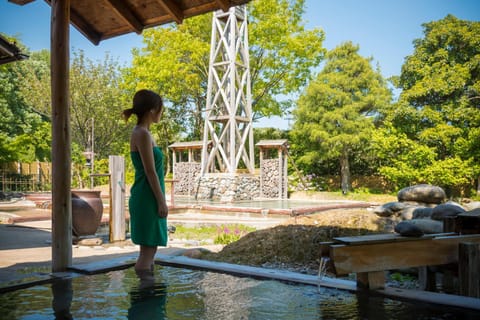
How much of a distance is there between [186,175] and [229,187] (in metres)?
5.10

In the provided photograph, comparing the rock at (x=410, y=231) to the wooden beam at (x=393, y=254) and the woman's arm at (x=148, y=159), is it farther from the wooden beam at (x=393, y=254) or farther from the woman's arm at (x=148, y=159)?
the woman's arm at (x=148, y=159)

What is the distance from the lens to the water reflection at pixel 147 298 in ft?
7.65

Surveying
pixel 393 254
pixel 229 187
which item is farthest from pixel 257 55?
pixel 393 254

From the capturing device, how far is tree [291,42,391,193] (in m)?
21.3

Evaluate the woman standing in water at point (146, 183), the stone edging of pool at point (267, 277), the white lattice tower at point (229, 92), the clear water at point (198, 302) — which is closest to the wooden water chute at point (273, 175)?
the white lattice tower at point (229, 92)

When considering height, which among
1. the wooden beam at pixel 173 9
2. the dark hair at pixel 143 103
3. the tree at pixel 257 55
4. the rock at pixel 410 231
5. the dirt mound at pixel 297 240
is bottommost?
the dirt mound at pixel 297 240

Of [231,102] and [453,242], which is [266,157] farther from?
[453,242]

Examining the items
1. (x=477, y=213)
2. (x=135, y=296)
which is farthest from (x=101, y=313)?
(x=477, y=213)

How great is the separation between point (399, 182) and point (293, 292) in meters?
18.5

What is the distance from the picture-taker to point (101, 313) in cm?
235

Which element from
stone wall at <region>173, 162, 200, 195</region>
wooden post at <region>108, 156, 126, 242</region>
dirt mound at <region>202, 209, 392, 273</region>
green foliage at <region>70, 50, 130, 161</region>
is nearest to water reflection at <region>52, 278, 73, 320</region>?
dirt mound at <region>202, 209, 392, 273</region>

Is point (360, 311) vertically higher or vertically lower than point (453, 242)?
lower

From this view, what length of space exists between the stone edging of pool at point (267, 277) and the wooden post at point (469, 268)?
0.32 m

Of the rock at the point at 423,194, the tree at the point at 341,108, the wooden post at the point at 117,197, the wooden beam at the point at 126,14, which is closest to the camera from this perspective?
the wooden beam at the point at 126,14
